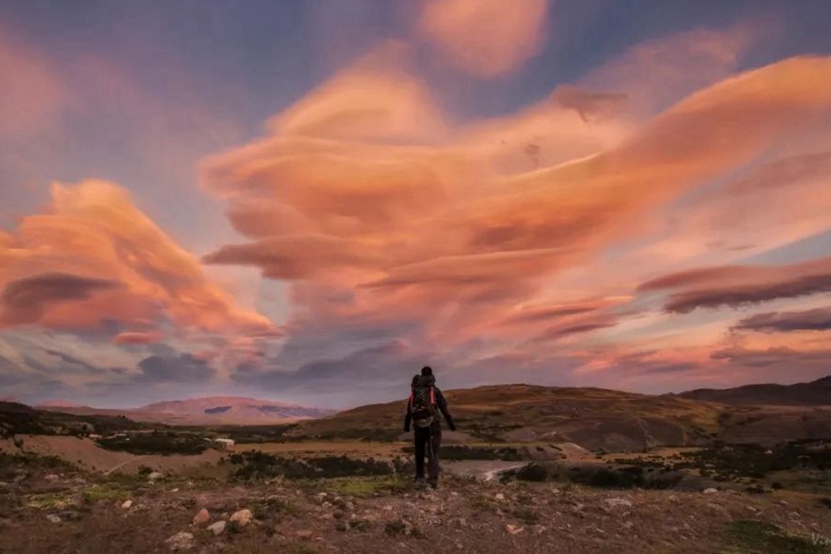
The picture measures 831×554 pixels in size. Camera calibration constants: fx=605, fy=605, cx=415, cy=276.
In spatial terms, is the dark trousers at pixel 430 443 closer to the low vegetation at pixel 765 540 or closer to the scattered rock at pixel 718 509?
the low vegetation at pixel 765 540

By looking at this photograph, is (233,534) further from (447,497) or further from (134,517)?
(447,497)

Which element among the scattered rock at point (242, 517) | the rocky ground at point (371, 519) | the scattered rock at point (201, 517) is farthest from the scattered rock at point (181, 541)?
the scattered rock at point (242, 517)

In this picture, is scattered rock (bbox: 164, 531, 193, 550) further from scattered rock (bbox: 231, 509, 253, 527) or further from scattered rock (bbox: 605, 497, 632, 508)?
scattered rock (bbox: 605, 497, 632, 508)

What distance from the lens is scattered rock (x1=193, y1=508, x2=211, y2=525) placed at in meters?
12.4

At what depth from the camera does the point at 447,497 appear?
15773 millimetres

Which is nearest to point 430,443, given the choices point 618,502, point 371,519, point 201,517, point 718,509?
point 371,519

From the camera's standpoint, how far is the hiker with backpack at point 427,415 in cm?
1684

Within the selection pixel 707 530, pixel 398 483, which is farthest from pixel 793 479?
pixel 398 483

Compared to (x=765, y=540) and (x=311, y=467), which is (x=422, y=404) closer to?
(x=765, y=540)

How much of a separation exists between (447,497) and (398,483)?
2.34 m

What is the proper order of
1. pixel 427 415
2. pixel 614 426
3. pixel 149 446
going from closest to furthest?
pixel 427 415
pixel 149 446
pixel 614 426

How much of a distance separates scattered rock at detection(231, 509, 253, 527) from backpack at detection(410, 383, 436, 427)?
5.56m

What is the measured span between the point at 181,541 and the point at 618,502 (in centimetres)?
1156

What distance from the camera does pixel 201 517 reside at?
12.5 metres
